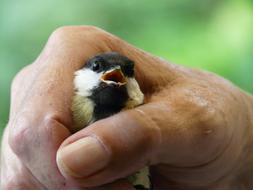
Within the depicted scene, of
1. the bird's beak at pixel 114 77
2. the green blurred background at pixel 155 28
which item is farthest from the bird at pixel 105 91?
the green blurred background at pixel 155 28

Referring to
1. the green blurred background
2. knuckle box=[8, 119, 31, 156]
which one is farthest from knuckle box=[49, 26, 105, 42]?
the green blurred background

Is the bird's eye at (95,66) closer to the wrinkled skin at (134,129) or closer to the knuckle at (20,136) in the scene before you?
the wrinkled skin at (134,129)

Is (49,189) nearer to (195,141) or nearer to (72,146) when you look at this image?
(72,146)

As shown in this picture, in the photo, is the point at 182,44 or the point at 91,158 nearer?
the point at 91,158

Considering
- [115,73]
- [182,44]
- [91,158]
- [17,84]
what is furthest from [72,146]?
[182,44]

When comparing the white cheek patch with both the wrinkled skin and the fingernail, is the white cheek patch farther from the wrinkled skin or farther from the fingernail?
the fingernail

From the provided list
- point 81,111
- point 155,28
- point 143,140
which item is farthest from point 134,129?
point 155,28

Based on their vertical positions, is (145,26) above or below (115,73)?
below
